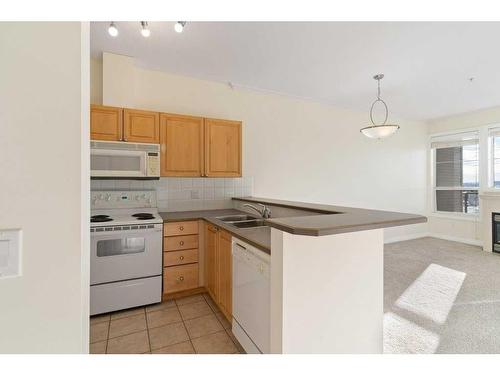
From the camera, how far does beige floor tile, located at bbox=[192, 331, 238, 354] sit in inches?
73.0

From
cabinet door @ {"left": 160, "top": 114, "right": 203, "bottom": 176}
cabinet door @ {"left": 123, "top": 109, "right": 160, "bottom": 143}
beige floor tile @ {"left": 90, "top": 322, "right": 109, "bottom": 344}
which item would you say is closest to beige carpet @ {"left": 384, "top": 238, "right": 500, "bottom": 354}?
beige floor tile @ {"left": 90, "top": 322, "right": 109, "bottom": 344}

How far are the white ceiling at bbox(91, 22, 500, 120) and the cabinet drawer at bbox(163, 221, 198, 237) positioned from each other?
6.39 ft

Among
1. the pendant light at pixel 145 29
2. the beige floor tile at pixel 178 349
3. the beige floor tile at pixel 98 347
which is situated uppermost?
the pendant light at pixel 145 29

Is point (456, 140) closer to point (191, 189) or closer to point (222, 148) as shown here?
point (222, 148)

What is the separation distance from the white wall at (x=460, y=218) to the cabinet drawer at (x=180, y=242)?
5740mm

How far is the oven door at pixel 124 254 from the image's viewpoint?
7.52 feet

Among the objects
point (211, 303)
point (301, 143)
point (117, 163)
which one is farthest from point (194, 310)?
point (301, 143)

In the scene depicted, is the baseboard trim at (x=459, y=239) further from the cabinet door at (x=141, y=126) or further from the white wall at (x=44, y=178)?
the white wall at (x=44, y=178)

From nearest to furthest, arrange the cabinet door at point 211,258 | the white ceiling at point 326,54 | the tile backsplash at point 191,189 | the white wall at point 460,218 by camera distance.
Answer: the white ceiling at point 326,54 < the cabinet door at point 211,258 < the tile backsplash at point 191,189 < the white wall at point 460,218

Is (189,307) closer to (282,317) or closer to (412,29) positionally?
(282,317)

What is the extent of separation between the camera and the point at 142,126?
273 centimetres

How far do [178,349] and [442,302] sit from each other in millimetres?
2721

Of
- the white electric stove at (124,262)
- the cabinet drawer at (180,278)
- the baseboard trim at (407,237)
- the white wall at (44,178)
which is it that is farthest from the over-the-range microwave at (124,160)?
the baseboard trim at (407,237)

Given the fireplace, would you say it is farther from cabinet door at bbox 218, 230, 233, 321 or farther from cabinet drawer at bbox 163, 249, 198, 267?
cabinet drawer at bbox 163, 249, 198, 267
